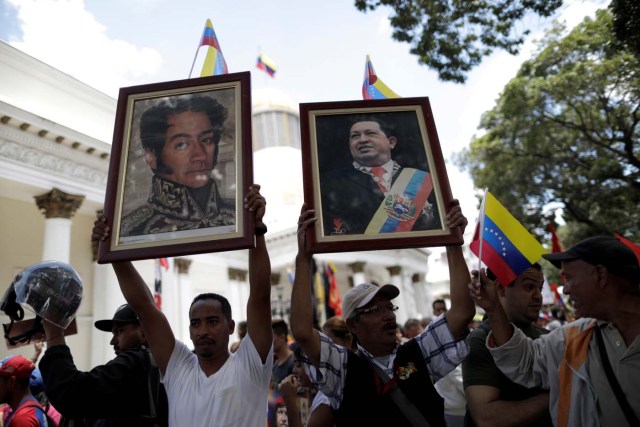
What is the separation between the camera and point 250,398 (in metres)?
2.37

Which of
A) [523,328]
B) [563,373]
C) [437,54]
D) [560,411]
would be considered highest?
[437,54]

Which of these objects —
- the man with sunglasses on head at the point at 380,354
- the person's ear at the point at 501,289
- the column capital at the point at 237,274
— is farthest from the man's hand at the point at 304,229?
the column capital at the point at 237,274

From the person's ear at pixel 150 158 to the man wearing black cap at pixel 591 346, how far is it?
6.05 ft

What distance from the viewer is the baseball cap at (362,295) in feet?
8.79

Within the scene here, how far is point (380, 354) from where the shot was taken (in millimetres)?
2674

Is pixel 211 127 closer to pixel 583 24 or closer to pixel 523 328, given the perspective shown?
pixel 523 328

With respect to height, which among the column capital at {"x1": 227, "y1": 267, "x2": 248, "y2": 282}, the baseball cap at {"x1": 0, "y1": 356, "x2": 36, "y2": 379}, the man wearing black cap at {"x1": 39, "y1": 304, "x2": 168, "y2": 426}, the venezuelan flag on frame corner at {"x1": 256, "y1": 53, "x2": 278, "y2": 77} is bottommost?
the man wearing black cap at {"x1": 39, "y1": 304, "x2": 168, "y2": 426}

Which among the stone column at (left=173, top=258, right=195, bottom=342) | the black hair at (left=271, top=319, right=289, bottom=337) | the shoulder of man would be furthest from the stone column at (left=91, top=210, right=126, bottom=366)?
the shoulder of man

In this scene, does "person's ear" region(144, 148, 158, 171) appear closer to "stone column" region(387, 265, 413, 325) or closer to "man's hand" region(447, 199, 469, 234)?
"man's hand" region(447, 199, 469, 234)

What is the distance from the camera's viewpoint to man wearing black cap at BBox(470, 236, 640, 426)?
197 centimetres

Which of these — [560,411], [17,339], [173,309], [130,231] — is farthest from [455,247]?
[173,309]

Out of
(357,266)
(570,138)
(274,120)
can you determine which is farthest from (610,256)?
(274,120)

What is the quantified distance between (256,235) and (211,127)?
2.24 feet

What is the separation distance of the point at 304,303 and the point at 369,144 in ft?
3.23
